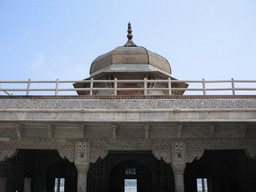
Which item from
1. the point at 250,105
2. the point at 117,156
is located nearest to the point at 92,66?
the point at 117,156

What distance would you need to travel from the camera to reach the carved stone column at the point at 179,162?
8430 mm

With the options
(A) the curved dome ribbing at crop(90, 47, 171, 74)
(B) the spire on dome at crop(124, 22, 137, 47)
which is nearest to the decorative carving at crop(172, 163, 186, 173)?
(A) the curved dome ribbing at crop(90, 47, 171, 74)

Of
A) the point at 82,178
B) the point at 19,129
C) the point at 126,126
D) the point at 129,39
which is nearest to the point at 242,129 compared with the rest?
the point at 126,126

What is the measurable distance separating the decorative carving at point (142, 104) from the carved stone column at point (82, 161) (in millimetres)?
1445

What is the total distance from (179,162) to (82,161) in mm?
3245

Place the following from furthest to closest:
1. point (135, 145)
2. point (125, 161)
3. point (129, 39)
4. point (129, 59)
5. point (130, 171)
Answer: point (129, 39) → point (129, 59) → point (130, 171) → point (125, 161) → point (135, 145)

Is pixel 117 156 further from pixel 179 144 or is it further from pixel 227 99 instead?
pixel 227 99

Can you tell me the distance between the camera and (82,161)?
867 centimetres

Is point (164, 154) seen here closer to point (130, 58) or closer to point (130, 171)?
point (130, 171)

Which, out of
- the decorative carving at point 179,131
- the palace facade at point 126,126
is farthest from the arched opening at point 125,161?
the decorative carving at point 179,131

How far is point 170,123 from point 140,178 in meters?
6.08

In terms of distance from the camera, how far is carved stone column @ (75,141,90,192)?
854 centimetres

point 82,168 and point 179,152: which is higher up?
point 179,152

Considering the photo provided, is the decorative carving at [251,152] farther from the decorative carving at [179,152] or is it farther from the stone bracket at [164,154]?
the stone bracket at [164,154]
